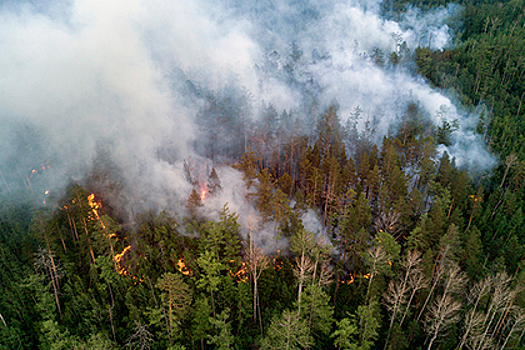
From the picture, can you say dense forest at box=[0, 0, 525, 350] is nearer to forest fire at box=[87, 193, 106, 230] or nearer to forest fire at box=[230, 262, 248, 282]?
forest fire at box=[230, 262, 248, 282]

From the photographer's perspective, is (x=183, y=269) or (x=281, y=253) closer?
(x=183, y=269)

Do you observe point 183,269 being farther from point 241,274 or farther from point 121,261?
point 121,261

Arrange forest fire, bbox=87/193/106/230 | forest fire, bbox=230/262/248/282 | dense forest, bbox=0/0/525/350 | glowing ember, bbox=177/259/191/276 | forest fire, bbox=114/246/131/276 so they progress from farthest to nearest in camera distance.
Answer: forest fire, bbox=87/193/106/230 → forest fire, bbox=114/246/131/276 → glowing ember, bbox=177/259/191/276 → forest fire, bbox=230/262/248/282 → dense forest, bbox=0/0/525/350

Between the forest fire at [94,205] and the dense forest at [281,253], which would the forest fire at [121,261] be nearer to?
the dense forest at [281,253]

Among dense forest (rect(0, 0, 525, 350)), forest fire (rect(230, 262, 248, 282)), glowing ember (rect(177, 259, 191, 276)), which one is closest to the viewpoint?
dense forest (rect(0, 0, 525, 350))

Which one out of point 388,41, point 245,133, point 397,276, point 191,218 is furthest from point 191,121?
point 388,41

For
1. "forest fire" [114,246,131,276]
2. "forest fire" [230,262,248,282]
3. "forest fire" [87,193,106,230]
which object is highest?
"forest fire" [87,193,106,230]

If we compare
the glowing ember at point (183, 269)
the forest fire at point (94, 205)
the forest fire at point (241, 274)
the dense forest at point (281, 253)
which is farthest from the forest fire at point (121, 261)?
the forest fire at point (241, 274)

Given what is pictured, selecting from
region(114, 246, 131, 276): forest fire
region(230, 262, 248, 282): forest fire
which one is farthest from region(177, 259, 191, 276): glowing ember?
region(114, 246, 131, 276): forest fire

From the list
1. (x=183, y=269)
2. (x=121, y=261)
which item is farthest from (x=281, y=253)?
(x=121, y=261)
